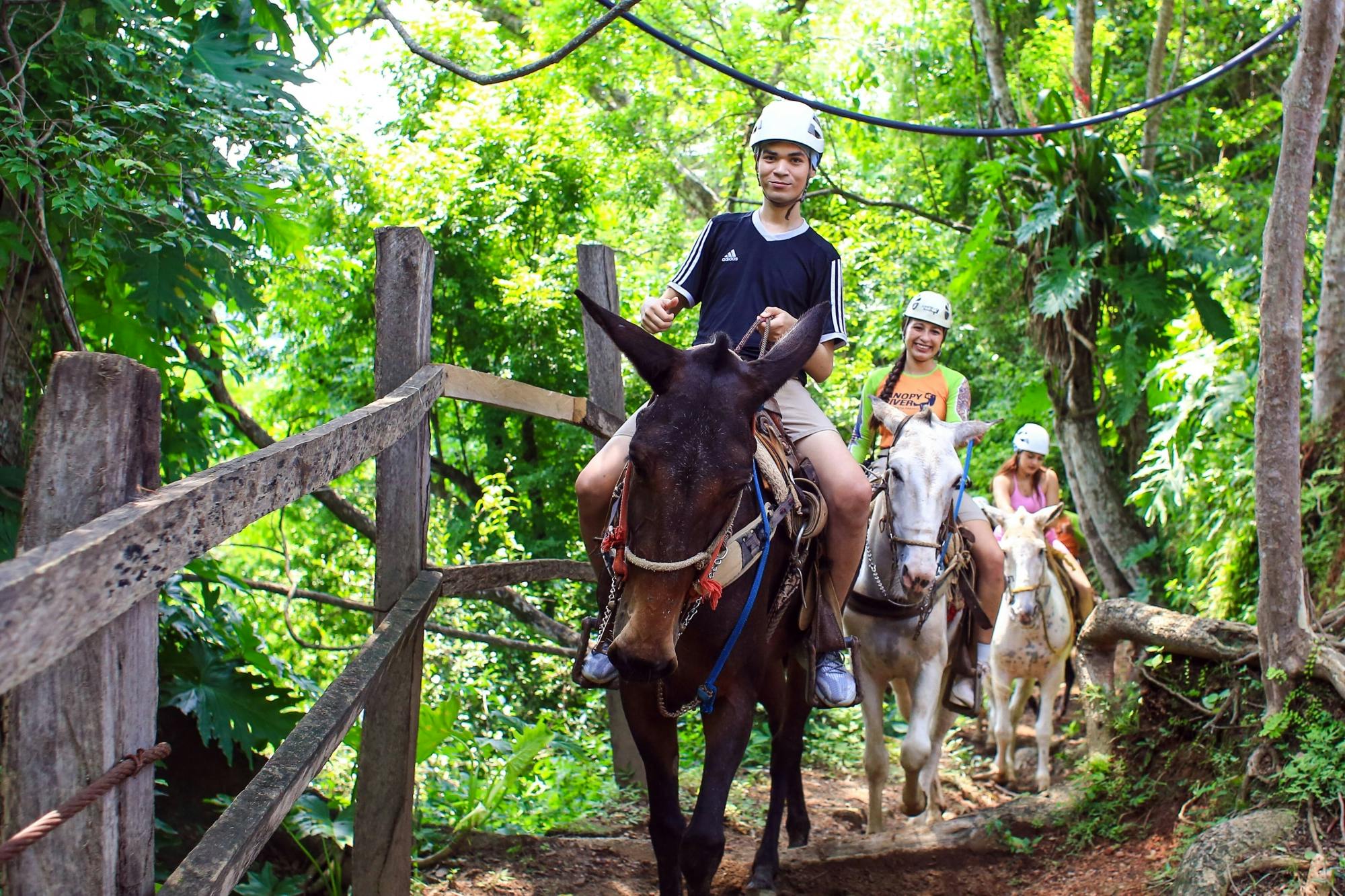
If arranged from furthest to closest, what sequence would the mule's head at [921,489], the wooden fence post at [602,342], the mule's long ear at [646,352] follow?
the wooden fence post at [602,342] → the mule's head at [921,489] → the mule's long ear at [646,352]

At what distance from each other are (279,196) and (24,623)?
3.73m

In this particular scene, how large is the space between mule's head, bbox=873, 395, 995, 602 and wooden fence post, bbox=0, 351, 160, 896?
411cm

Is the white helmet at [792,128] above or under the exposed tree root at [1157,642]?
above

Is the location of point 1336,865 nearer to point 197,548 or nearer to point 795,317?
point 795,317

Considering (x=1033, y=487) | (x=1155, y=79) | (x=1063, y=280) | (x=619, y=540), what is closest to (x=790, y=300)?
(x=619, y=540)

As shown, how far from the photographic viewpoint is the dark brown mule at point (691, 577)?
3.14 metres

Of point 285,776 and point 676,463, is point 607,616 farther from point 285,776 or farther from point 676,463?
point 285,776

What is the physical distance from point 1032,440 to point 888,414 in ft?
11.7

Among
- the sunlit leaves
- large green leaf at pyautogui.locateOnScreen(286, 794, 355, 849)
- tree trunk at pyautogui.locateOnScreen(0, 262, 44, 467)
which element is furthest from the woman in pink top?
tree trunk at pyautogui.locateOnScreen(0, 262, 44, 467)

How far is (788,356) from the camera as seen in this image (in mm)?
3455

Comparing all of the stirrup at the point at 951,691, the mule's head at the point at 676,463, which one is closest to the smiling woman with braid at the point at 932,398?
the stirrup at the point at 951,691

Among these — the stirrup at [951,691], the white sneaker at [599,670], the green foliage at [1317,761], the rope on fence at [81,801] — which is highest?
the rope on fence at [81,801]

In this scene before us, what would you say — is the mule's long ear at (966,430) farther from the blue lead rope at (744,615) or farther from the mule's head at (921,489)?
the blue lead rope at (744,615)

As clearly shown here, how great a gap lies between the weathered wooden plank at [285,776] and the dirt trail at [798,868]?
1602 mm
